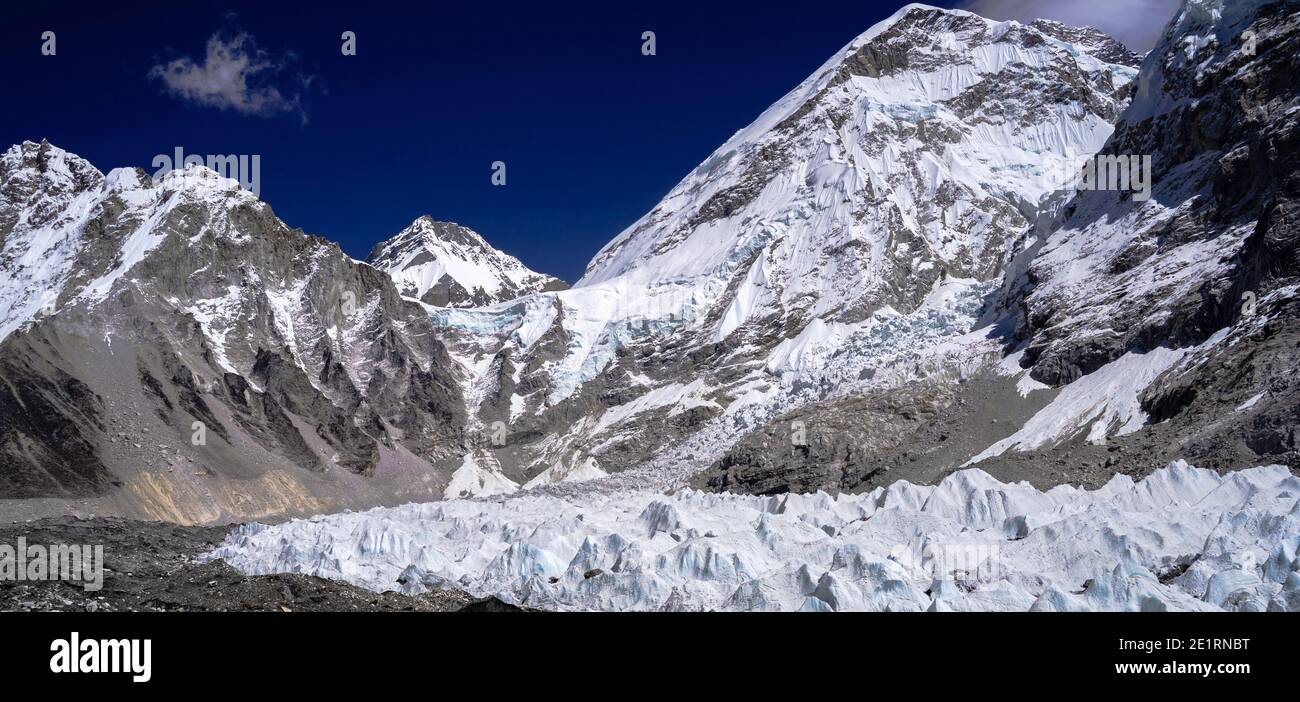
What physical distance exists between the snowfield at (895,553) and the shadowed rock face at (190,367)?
4935 centimetres

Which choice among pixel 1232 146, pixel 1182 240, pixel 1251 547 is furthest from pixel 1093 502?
pixel 1232 146

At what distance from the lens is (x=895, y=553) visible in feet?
173

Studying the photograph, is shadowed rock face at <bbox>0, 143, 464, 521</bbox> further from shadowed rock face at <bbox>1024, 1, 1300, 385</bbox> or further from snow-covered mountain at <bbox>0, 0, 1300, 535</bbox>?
shadowed rock face at <bbox>1024, 1, 1300, 385</bbox>

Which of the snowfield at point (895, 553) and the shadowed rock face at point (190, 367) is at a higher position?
the shadowed rock face at point (190, 367)

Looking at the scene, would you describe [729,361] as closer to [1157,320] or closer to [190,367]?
[190,367]

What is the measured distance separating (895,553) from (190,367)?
121m

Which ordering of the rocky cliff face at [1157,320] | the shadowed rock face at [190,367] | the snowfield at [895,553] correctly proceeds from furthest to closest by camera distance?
the shadowed rock face at [190,367]
the rocky cliff face at [1157,320]
the snowfield at [895,553]

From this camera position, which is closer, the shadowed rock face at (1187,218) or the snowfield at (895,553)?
the snowfield at (895,553)

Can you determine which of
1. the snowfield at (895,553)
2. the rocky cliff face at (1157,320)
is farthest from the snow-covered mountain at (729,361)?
the snowfield at (895,553)

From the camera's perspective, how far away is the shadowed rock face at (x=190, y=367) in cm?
12188

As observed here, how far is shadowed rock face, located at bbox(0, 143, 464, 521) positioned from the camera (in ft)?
400

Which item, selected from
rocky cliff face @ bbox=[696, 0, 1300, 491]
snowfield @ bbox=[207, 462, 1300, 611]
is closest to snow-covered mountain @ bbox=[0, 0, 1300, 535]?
rocky cliff face @ bbox=[696, 0, 1300, 491]

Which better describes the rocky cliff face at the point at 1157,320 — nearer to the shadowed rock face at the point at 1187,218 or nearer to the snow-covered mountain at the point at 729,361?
the shadowed rock face at the point at 1187,218
